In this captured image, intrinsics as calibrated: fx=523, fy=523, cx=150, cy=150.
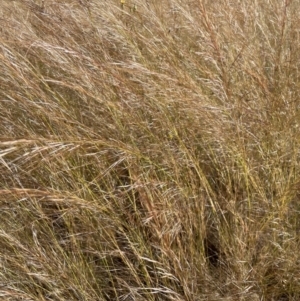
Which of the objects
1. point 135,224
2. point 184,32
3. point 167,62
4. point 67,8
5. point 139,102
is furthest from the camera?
point 184,32

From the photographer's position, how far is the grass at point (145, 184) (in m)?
1.23

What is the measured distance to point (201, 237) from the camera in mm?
1280

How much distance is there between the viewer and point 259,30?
6.89 feet

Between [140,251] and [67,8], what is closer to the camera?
[140,251]

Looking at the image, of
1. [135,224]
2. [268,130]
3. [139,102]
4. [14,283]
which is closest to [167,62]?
[139,102]

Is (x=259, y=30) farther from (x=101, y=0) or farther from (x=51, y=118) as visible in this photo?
(x=51, y=118)

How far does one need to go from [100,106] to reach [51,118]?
0.23 m

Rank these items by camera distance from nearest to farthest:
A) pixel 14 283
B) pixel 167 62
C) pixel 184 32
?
pixel 14 283
pixel 167 62
pixel 184 32

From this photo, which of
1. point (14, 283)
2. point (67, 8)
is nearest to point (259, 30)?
point (67, 8)

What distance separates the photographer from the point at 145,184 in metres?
1.25

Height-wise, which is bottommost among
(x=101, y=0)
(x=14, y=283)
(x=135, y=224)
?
(x=14, y=283)

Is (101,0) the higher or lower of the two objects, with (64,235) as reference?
higher

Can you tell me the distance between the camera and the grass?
1.23 metres

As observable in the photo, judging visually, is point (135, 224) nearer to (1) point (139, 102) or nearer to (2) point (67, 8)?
(1) point (139, 102)
